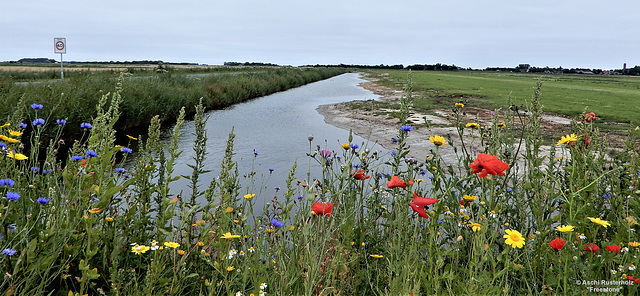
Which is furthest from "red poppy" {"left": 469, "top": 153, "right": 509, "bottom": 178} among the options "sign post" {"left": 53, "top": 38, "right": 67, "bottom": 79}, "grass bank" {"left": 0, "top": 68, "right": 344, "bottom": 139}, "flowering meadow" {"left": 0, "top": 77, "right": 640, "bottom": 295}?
"sign post" {"left": 53, "top": 38, "right": 67, "bottom": 79}

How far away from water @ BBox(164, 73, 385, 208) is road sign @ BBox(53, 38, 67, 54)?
1392cm

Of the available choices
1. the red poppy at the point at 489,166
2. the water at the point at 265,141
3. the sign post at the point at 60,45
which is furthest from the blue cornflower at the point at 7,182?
the sign post at the point at 60,45

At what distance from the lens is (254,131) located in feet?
39.5

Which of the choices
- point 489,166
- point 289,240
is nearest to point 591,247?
point 489,166

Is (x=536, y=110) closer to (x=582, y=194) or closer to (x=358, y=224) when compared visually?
(x=582, y=194)

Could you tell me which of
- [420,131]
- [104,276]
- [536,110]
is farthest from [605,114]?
[104,276]

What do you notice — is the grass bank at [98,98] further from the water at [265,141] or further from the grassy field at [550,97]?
the grassy field at [550,97]

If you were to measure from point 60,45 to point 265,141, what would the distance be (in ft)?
69.9

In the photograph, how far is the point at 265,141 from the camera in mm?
10438

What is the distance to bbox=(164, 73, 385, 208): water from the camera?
653cm

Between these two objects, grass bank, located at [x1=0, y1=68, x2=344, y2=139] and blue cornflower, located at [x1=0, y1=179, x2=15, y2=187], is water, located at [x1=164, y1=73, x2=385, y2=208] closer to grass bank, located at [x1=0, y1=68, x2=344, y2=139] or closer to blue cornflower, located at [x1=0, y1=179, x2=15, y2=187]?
grass bank, located at [x1=0, y1=68, x2=344, y2=139]

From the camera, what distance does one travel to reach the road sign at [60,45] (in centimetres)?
2470

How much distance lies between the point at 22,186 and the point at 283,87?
104ft

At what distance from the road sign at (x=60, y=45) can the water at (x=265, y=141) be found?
13.9 meters
